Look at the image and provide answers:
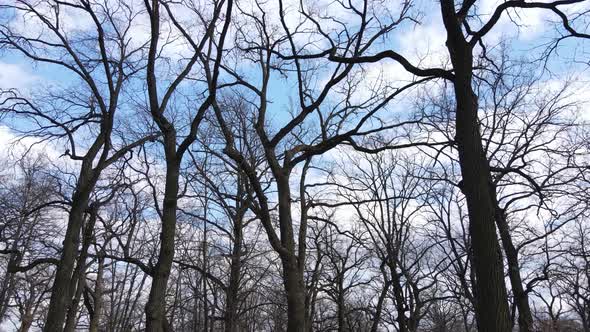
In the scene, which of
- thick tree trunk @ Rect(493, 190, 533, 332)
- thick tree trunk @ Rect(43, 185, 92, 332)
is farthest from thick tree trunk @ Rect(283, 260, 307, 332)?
thick tree trunk @ Rect(493, 190, 533, 332)

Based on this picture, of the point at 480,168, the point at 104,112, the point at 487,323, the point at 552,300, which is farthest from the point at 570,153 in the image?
the point at 552,300

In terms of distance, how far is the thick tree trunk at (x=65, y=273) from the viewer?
39.6 ft

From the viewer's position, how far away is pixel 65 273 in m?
12.6

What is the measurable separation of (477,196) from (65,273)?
34.8 ft

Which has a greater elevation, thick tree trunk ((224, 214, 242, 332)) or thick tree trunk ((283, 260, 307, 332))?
thick tree trunk ((224, 214, 242, 332))

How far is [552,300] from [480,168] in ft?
112

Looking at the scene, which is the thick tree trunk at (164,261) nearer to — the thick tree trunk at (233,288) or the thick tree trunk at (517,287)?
the thick tree trunk at (233,288)

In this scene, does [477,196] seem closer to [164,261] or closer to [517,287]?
[164,261]

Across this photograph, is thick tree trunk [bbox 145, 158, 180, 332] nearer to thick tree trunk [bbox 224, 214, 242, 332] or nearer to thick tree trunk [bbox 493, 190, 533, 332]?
thick tree trunk [bbox 224, 214, 242, 332]

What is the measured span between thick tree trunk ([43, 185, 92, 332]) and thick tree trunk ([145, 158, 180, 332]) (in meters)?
4.12

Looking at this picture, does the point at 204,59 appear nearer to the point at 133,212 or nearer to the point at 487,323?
the point at 133,212

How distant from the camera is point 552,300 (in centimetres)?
3534

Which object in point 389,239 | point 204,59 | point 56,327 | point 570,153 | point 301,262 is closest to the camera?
point 56,327

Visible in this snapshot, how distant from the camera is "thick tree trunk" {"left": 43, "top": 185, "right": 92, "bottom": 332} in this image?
39.6 feet
